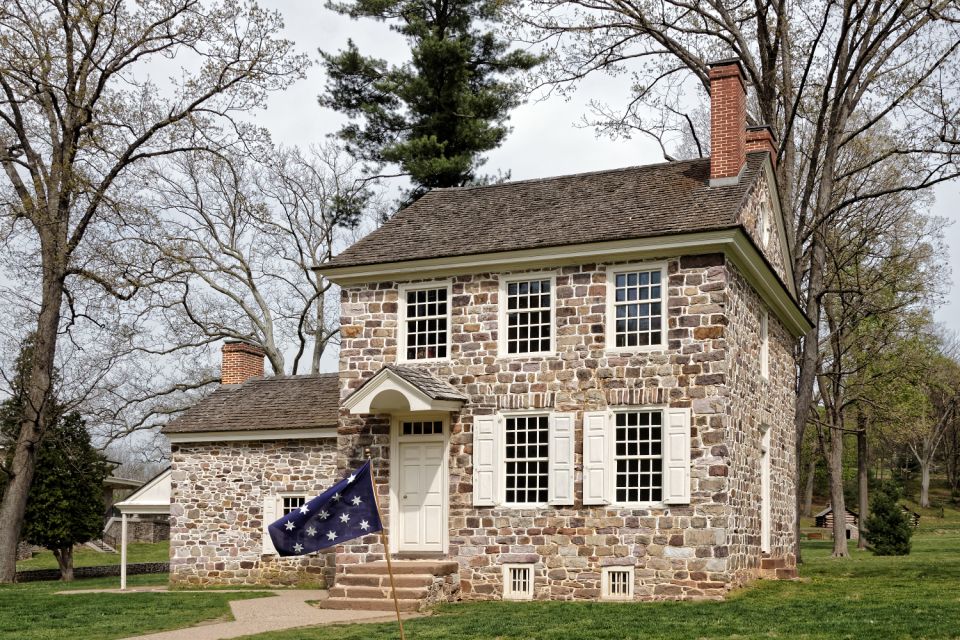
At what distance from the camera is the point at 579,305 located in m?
17.1

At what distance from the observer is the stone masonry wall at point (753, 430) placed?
54.0 feet

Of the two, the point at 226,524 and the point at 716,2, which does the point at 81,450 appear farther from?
the point at 716,2

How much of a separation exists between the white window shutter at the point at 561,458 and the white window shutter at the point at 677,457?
1584 mm

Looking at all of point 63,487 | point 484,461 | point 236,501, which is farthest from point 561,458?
point 63,487

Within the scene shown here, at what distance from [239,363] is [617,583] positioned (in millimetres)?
13234

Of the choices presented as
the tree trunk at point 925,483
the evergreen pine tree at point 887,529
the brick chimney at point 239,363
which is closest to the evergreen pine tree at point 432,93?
the brick chimney at point 239,363

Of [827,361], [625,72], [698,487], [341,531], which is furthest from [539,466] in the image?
[827,361]

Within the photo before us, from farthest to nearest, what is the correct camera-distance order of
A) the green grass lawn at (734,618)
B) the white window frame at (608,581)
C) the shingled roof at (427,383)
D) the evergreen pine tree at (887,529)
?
the evergreen pine tree at (887,529) < the shingled roof at (427,383) < the white window frame at (608,581) < the green grass lawn at (734,618)

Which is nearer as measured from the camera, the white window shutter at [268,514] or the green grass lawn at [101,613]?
the green grass lawn at [101,613]

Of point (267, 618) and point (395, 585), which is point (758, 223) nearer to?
point (395, 585)

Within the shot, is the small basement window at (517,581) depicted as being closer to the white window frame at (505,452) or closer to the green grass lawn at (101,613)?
the white window frame at (505,452)

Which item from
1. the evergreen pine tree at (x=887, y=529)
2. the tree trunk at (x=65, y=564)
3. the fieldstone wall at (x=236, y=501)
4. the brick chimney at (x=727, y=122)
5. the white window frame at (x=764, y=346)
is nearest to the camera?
the brick chimney at (x=727, y=122)

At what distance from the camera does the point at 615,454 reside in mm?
16484

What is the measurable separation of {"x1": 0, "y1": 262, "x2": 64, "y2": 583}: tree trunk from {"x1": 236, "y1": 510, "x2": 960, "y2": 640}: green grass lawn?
14.1 metres
